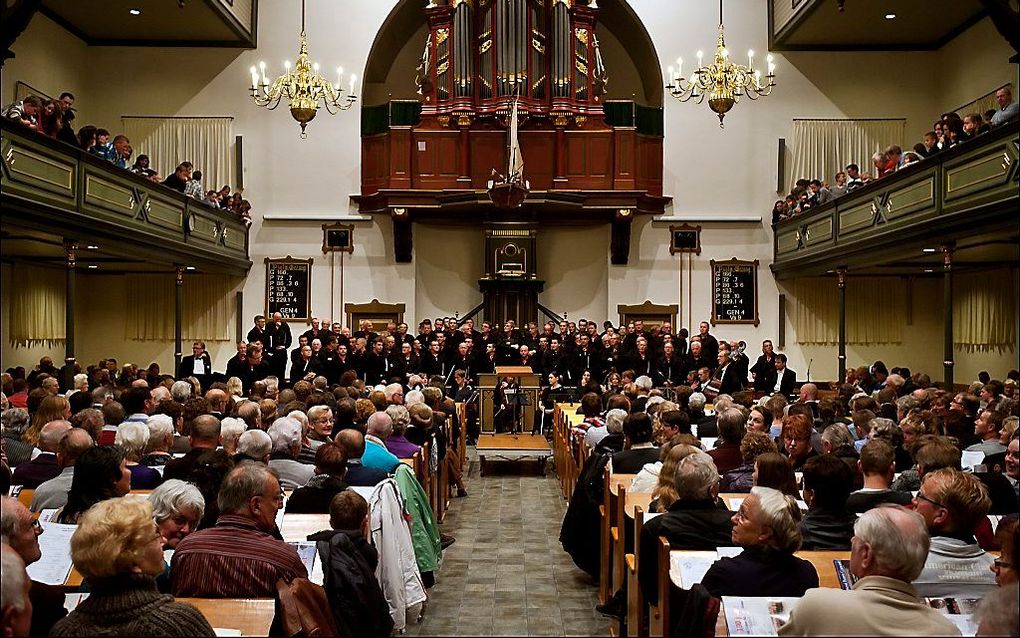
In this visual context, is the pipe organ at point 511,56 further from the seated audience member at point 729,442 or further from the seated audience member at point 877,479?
the seated audience member at point 877,479

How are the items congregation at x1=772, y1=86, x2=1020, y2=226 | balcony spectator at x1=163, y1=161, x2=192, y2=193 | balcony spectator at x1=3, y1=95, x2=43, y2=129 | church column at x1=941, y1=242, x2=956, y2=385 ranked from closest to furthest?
balcony spectator at x1=3, y1=95, x2=43, y2=129, congregation at x1=772, y1=86, x2=1020, y2=226, church column at x1=941, y1=242, x2=956, y2=385, balcony spectator at x1=163, y1=161, x2=192, y2=193

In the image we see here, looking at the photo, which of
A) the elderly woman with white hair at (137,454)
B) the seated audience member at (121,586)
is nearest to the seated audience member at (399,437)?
A: the elderly woman with white hair at (137,454)

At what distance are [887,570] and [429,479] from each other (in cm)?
559

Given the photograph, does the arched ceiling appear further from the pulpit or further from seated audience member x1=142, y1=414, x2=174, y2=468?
seated audience member x1=142, y1=414, x2=174, y2=468

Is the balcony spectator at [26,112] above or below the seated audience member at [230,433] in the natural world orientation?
above

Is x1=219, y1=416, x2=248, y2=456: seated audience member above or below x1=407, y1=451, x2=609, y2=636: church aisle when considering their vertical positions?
above

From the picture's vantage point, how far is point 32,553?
10.2ft

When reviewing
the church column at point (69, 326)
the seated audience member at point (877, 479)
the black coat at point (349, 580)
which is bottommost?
the black coat at point (349, 580)

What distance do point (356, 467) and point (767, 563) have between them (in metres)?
2.71

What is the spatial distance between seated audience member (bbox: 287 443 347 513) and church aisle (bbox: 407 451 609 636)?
1.24 metres

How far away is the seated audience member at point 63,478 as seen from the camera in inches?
176

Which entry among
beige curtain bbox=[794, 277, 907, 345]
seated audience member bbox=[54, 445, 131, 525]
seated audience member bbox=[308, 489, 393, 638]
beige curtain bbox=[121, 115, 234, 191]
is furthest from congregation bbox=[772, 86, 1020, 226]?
beige curtain bbox=[121, 115, 234, 191]

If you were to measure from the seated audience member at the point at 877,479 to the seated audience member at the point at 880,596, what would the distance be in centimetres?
162

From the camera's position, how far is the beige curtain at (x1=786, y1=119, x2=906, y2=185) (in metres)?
17.9
